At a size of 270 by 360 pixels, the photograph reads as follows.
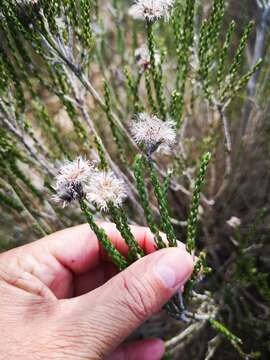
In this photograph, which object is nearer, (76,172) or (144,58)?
(76,172)

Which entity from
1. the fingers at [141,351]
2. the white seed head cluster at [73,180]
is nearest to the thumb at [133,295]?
the white seed head cluster at [73,180]

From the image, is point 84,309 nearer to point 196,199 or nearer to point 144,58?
point 196,199

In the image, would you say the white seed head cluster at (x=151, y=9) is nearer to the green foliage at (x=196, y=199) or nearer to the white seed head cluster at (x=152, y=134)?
the white seed head cluster at (x=152, y=134)

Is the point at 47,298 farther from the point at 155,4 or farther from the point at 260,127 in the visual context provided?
the point at 260,127

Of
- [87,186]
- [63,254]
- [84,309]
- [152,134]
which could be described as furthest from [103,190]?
[63,254]

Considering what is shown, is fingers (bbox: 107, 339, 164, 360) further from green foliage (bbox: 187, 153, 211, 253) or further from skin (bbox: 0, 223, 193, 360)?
green foliage (bbox: 187, 153, 211, 253)

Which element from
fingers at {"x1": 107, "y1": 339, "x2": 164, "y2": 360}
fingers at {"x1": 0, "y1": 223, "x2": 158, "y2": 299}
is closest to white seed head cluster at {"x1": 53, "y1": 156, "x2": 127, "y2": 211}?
fingers at {"x1": 0, "y1": 223, "x2": 158, "y2": 299}
